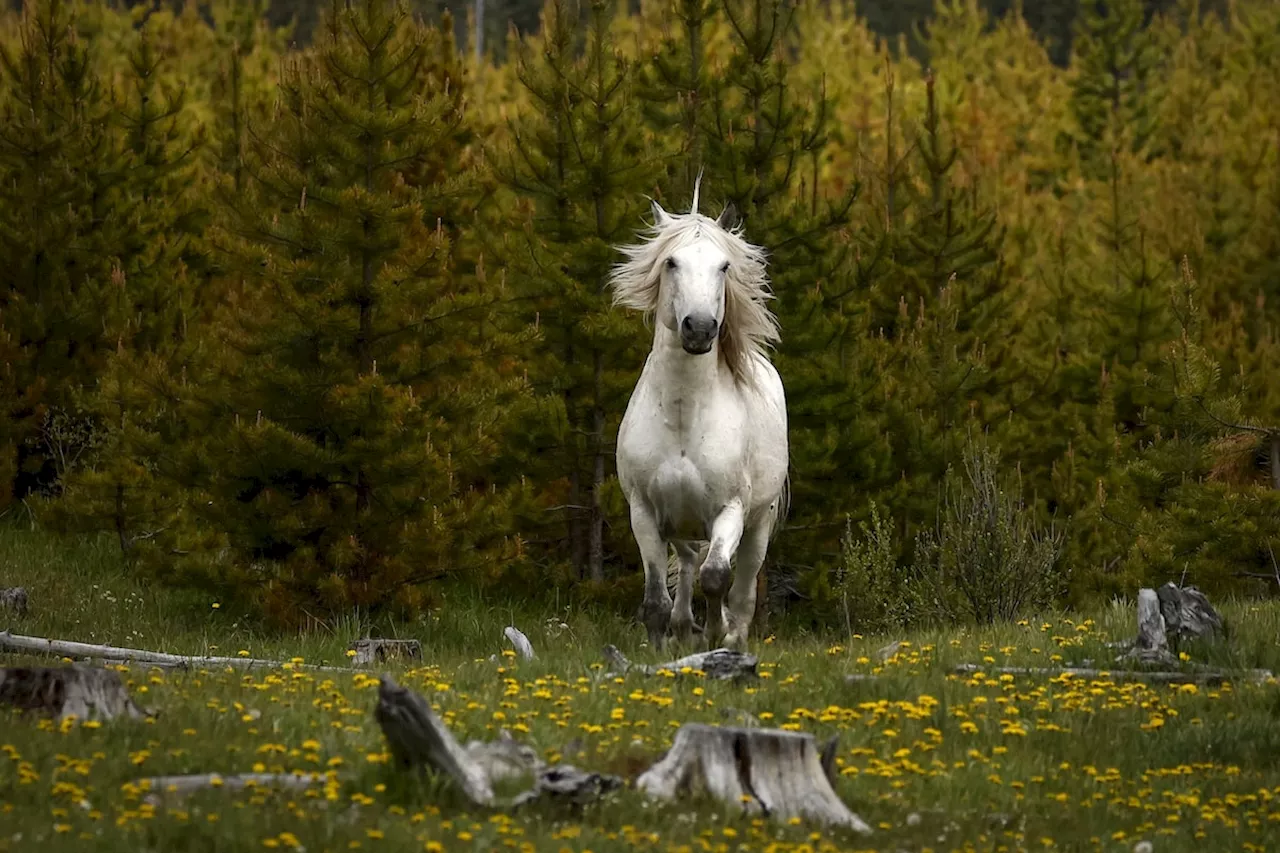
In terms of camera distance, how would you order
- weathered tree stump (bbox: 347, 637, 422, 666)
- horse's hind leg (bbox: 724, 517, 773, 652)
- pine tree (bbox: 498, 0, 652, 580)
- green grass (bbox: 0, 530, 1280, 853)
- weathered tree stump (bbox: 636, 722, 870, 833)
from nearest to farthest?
green grass (bbox: 0, 530, 1280, 853), weathered tree stump (bbox: 636, 722, 870, 833), weathered tree stump (bbox: 347, 637, 422, 666), horse's hind leg (bbox: 724, 517, 773, 652), pine tree (bbox: 498, 0, 652, 580)

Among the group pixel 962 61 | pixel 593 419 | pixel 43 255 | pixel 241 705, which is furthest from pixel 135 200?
pixel 962 61

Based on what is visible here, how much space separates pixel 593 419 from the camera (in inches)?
642

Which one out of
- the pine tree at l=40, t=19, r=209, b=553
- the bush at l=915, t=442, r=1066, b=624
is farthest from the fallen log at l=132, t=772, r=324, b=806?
the pine tree at l=40, t=19, r=209, b=553

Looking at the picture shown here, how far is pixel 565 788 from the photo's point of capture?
553 cm

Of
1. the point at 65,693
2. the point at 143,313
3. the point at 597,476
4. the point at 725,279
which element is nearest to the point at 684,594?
the point at 725,279

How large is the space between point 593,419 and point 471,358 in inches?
114

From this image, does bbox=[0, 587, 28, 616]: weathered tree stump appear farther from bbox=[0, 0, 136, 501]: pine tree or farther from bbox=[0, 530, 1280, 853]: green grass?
bbox=[0, 0, 136, 501]: pine tree

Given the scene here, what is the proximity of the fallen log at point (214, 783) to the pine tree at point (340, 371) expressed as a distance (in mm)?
7216

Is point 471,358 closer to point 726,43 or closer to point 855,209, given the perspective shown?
point 855,209

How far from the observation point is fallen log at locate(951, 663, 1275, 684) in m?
8.12

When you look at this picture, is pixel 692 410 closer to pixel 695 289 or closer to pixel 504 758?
pixel 695 289

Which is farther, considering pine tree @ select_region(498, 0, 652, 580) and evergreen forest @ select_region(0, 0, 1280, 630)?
pine tree @ select_region(498, 0, 652, 580)

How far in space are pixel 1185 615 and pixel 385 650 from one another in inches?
177

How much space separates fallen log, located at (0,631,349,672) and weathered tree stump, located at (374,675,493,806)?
2.97 m
